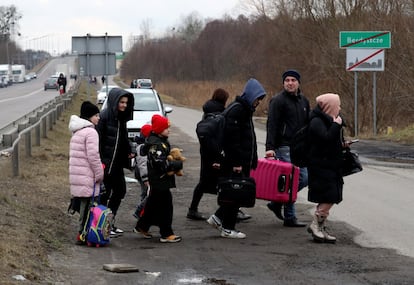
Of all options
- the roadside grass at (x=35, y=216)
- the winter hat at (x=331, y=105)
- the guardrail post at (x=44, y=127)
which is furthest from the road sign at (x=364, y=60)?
the winter hat at (x=331, y=105)

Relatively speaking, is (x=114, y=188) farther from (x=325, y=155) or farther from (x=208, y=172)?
(x=325, y=155)

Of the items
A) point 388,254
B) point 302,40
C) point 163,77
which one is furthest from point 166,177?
point 163,77

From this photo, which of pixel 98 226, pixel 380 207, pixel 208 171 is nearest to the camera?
pixel 98 226

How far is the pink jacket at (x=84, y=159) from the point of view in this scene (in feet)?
30.0

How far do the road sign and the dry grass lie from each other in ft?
34.7

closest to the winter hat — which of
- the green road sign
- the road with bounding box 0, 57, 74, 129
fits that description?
the green road sign

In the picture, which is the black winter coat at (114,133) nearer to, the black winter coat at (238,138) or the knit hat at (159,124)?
the knit hat at (159,124)

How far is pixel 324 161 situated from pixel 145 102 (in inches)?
521

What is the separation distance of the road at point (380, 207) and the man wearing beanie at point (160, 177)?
6.84ft

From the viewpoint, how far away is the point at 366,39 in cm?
2516

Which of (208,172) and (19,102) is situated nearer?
(208,172)

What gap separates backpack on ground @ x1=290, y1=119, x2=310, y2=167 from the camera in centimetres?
943

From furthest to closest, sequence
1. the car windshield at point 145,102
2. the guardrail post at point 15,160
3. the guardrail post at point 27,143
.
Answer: the car windshield at point 145,102 → the guardrail post at point 27,143 → the guardrail post at point 15,160

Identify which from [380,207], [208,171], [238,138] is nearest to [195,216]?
[208,171]
